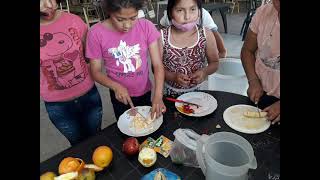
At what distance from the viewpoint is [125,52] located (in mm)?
1304

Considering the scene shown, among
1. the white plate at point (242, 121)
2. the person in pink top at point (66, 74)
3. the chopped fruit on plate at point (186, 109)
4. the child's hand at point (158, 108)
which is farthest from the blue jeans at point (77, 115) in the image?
the white plate at point (242, 121)

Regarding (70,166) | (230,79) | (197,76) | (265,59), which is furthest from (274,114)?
(230,79)

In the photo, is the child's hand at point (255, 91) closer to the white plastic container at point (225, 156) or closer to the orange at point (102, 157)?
the white plastic container at point (225, 156)

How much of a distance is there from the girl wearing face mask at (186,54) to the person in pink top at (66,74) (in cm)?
49

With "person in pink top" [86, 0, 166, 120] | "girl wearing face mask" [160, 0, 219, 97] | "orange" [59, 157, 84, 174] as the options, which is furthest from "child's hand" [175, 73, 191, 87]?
"orange" [59, 157, 84, 174]

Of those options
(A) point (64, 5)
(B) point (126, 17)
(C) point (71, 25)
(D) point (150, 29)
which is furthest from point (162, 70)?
(A) point (64, 5)

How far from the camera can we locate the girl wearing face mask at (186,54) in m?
1.42

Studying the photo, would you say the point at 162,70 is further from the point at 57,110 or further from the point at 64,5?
the point at 64,5

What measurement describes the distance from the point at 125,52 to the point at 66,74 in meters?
0.34

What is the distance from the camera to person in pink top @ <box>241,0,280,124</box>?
1116mm

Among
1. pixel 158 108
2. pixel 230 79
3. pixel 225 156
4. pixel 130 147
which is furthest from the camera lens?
pixel 230 79

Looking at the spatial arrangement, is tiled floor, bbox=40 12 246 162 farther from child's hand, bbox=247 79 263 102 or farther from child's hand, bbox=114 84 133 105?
child's hand, bbox=247 79 263 102

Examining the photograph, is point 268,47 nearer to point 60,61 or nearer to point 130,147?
point 130,147
